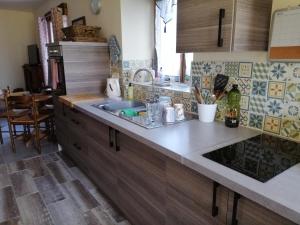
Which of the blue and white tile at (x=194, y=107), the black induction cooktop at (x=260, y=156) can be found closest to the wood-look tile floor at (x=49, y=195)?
the blue and white tile at (x=194, y=107)

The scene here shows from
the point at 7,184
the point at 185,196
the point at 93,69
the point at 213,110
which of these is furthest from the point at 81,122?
the point at 185,196

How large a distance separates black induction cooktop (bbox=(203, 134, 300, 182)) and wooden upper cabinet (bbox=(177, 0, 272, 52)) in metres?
0.51

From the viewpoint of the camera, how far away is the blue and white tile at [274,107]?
1326 mm

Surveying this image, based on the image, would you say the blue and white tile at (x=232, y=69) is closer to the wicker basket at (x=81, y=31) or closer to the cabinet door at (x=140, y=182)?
the cabinet door at (x=140, y=182)

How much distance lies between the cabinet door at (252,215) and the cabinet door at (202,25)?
735 mm

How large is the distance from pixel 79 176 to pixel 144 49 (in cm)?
158

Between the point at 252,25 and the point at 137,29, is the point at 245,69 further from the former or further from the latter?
the point at 137,29

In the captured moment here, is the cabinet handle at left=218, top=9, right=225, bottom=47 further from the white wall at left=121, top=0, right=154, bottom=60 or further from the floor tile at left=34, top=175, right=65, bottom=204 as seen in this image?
the floor tile at left=34, top=175, right=65, bottom=204

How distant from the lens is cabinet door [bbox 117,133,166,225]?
1.37 m

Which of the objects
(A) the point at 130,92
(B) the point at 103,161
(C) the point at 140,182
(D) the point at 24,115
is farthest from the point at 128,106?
(D) the point at 24,115

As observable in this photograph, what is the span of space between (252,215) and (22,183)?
7.72 feet

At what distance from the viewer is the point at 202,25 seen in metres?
1.32

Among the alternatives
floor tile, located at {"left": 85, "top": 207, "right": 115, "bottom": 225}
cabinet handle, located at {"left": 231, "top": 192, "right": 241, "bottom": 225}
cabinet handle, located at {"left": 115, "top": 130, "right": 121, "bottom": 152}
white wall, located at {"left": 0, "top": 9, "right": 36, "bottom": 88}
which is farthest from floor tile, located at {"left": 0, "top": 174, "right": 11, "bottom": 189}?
white wall, located at {"left": 0, "top": 9, "right": 36, "bottom": 88}

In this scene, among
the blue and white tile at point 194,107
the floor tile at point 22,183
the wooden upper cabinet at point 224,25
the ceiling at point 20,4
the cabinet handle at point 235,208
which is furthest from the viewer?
the ceiling at point 20,4
